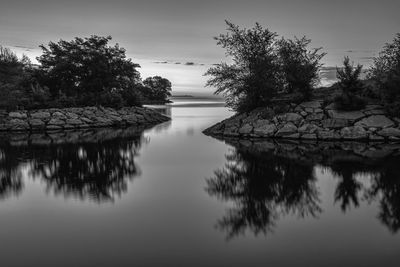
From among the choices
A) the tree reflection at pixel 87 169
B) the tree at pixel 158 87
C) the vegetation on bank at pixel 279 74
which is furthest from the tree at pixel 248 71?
the tree at pixel 158 87

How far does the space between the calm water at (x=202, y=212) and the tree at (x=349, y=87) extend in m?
6.59

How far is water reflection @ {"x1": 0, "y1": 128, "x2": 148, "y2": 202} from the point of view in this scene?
7704 mm

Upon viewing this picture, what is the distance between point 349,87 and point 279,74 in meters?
4.03

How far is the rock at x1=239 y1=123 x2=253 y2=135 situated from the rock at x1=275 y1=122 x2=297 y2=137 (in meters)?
1.62

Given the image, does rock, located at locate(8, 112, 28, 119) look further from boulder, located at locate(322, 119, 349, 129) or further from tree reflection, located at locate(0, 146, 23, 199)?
boulder, located at locate(322, 119, 349, 129)

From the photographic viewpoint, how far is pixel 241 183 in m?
8.33

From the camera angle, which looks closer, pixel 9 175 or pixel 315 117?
pixel 9 175

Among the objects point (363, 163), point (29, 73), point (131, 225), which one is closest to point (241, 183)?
point (131, 225)

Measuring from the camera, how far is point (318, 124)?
17703mm

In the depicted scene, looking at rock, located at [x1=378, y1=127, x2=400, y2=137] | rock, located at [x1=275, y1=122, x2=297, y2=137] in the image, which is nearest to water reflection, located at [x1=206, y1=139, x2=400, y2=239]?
rock, located at [x1=378, y1=127, x2=400, y2=137]

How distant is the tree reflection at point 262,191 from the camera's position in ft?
18.2

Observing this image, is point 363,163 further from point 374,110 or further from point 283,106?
point 283,106

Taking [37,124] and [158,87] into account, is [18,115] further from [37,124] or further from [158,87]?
[158,87]

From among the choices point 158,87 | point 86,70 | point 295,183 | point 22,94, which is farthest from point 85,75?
point 158,87
